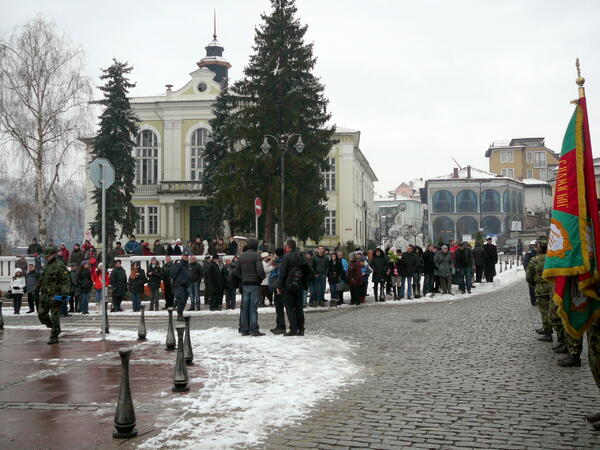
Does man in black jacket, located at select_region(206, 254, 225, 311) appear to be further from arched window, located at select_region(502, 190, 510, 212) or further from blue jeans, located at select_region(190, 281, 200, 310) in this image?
arched window, located at select_region(502, 190, 510, 212)

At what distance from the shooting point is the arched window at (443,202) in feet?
314

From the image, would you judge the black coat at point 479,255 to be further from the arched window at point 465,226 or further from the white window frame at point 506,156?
the white window frame at point 506,156

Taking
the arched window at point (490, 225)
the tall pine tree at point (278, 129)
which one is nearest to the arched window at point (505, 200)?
the arched window at point (490, 225)

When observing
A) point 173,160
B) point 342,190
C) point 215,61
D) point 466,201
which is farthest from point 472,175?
point 173,160

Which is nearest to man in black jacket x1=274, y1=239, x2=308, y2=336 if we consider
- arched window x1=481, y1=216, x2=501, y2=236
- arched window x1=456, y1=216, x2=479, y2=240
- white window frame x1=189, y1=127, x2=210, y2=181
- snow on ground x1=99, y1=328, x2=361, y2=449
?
snow on ground x1=99, y1=328, x2=361, y2=449

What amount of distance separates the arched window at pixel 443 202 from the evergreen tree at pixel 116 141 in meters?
62.2

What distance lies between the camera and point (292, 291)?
42.1 feet

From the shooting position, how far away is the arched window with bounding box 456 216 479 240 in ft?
309

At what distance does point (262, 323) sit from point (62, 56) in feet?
97.0

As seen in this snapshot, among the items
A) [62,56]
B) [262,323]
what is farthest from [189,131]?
[262,323]

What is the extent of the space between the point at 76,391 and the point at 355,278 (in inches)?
513

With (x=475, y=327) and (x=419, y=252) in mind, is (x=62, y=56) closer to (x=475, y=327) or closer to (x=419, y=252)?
(x=419, y=252)

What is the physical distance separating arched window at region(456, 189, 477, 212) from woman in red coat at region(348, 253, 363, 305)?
78675 mm

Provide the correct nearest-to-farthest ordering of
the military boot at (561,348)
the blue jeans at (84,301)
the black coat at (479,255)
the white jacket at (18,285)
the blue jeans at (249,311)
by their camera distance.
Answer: the military boot at (561,348), the blue jeans at (249,311), the blue jeans at (84,301), the white jacket at (18,285), the black coat at (479,255)
